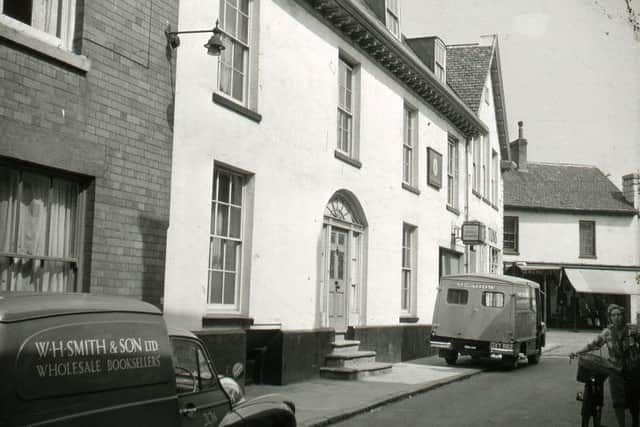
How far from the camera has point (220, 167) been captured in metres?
12.3

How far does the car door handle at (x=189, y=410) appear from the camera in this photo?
518 cm

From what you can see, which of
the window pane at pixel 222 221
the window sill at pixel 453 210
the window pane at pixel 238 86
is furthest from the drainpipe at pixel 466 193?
the window pane at pixel 222 221

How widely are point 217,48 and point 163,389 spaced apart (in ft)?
21.2

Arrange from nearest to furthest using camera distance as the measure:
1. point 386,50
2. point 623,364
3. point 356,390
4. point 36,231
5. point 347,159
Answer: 1. point 36,231
2. point 623,364
3. point 356,390
4. point 347,159
5. point 386,50

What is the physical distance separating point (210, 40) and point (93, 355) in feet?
22.1

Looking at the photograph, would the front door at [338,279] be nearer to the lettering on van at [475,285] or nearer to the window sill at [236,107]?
the lettering on van at [475,285]

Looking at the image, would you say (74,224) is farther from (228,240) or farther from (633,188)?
(633,188)

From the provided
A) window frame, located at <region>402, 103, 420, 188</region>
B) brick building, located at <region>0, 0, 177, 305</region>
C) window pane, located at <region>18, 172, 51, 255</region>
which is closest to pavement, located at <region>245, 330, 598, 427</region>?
brick building, located at <region>0, 0, 177, 305</region>

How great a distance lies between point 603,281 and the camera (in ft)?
138

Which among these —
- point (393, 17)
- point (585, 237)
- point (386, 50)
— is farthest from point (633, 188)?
point (386, 50)

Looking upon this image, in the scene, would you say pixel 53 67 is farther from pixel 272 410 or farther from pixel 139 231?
pixel 272 410

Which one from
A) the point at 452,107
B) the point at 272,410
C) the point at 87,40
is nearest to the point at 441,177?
the point at 452,107

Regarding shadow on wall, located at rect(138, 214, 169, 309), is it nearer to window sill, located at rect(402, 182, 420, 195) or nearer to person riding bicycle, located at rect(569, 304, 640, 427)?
person riding bicycle, located at rect(569, 304, 640, 427)

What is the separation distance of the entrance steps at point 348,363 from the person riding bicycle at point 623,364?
653 centimetres
